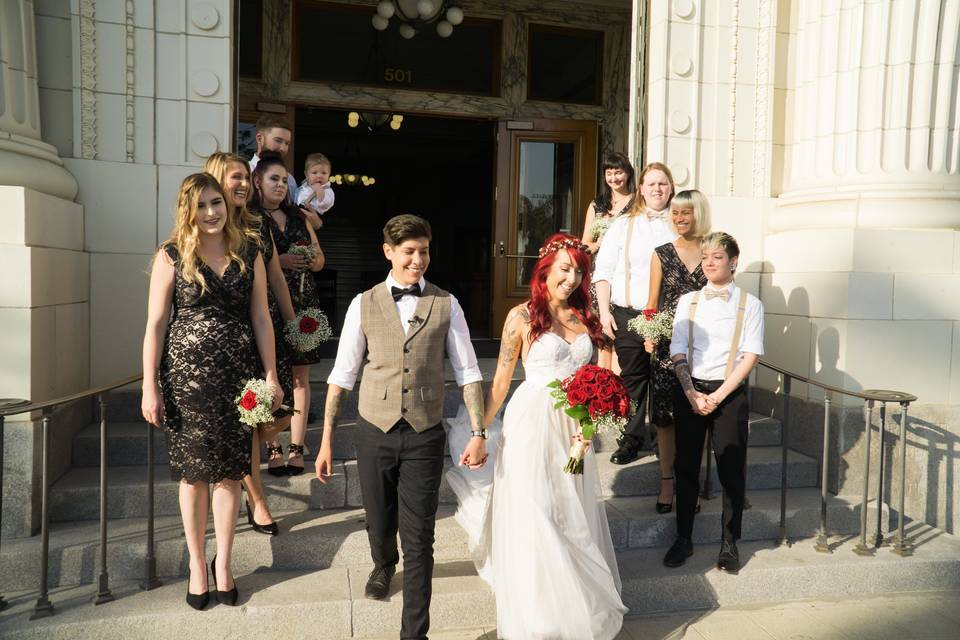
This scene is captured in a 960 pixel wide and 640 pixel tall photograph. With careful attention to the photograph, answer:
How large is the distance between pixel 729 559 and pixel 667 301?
1.67 m

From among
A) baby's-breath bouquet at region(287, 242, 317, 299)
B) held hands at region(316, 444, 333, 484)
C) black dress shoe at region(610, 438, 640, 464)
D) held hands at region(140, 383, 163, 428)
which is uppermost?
baby's-breath bouquet at region(287, 242, 317, 299)

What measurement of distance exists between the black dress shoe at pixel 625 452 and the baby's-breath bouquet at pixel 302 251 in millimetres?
2506

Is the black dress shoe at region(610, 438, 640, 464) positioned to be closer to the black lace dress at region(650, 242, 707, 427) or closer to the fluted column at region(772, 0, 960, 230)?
the black lace dress at region(650, 242, 707, 427)

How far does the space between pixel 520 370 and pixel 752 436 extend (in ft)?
7.22

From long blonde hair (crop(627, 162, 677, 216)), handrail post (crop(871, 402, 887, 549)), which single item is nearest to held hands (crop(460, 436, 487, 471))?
long blonde hair (crop(627, 162, 677, 216))

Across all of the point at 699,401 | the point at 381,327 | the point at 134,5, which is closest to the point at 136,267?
the point at 134,5

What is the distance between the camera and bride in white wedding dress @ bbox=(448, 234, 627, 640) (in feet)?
11.4

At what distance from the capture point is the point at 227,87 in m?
5.69

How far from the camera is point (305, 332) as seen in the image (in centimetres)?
444

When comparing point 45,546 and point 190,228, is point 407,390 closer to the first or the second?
point 190,228

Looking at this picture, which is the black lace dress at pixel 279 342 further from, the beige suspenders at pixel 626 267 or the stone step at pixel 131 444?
the beige suspenders at pixel 626 267

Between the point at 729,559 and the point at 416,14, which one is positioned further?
the point at 416,14

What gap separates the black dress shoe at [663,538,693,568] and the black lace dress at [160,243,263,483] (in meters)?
2.55

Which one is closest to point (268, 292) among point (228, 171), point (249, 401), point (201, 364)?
point (228, 171)
